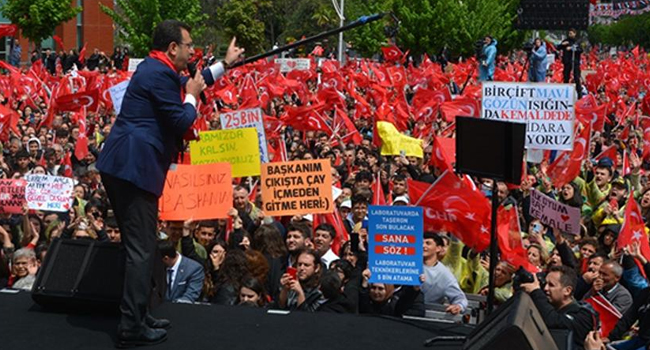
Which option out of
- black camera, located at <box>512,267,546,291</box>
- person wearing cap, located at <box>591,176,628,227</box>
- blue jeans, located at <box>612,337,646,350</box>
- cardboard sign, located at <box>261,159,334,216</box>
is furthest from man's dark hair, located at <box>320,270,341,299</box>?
person wearing cap, located at <box>591,176,628,227</box>

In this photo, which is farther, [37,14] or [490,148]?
[37,14]

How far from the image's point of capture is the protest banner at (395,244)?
6961mm

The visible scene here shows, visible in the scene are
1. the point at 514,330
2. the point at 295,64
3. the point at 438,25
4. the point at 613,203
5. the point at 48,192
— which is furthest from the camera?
the point at 438,25

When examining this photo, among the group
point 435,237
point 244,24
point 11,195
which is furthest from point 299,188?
point 244,24

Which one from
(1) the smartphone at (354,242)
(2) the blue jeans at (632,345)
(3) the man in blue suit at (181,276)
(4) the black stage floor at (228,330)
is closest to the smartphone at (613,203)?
(1) the smartphone at (354,242)

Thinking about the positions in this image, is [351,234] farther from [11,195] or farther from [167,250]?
[11,195]

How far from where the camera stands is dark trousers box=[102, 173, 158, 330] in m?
→ 5.20

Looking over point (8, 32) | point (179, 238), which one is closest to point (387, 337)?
point (179, 238)

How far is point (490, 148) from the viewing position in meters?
6.19

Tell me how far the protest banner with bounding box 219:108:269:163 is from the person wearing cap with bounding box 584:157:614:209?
3716 millimetres

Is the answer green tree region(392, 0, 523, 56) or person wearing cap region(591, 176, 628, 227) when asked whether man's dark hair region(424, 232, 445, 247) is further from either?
green tree region(392, 0, 523, 56)

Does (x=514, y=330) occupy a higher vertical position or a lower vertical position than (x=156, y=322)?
higher

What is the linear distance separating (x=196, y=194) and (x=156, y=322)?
3354 millimetres

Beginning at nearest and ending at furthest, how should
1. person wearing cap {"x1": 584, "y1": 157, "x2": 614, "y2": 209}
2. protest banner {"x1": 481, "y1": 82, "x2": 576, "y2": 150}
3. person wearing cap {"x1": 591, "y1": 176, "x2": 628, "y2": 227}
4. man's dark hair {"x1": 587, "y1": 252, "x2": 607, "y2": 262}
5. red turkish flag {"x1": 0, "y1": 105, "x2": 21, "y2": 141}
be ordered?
1. man's dark hair {"x1": 587, "y1": 252, "x2": 607, "y2": 262}
2. person wearing cap {"x1": 591, "y1": 176, "x2": 628, "y2": 227}
3. protest banner {"x1": 481, "y1": 82, "x2": 576, "y2": 150}
4. person wearing cap {"x1": 584, "y1": 157, "x2": 614, "y2": 209}
5. red turkish flag {"x1": 0, "y1": 105, "x2": 21, "y2": 141}
